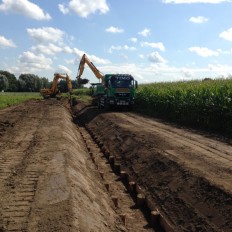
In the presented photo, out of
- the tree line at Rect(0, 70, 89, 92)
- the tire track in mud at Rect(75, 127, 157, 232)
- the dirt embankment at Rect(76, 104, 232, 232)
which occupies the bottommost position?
the tree line at Rect(0, 70, 89, 92)

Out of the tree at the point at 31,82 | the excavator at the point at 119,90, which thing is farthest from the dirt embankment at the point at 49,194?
the tree at the point at 31,82

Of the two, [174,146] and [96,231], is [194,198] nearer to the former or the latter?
[96,231]

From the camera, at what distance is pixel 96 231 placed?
18.7 ft

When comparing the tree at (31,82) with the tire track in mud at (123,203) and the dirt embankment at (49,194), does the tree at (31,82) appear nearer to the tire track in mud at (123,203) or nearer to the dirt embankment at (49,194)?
the tire track in mud at (123,203)

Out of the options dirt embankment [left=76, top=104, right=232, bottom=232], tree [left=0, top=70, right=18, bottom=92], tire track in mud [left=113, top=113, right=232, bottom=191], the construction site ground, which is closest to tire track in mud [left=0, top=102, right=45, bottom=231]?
the construction site ground

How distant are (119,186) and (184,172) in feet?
6.81

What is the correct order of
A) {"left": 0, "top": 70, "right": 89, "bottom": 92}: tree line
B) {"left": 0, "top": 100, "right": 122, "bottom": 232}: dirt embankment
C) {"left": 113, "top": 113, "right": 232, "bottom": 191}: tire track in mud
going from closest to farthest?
{"left": 0, "top": 100, "right": 122, "bottom": 232}: dirt embankment
{"left": 113, "top": 113, "right": 232, "bottom": 191}: tire track in mud
{"left": 0, "top": 70, "right": 89, "bottom": 92}: tree line

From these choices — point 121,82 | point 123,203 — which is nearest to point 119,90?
point 121,82

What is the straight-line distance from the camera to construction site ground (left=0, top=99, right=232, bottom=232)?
6.15 metres

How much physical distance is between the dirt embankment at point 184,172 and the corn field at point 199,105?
2273 mm

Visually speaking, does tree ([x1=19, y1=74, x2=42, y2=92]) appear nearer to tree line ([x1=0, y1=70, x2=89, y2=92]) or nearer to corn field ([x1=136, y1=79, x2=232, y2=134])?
tree line ([x1=0, y1=70, x2=89, y2=92])

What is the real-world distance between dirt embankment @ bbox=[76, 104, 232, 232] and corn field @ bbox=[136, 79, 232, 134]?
227cm

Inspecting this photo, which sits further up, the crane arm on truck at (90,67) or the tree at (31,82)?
the crane arm on truck at (90,67)

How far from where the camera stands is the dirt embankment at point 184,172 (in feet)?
23.2
